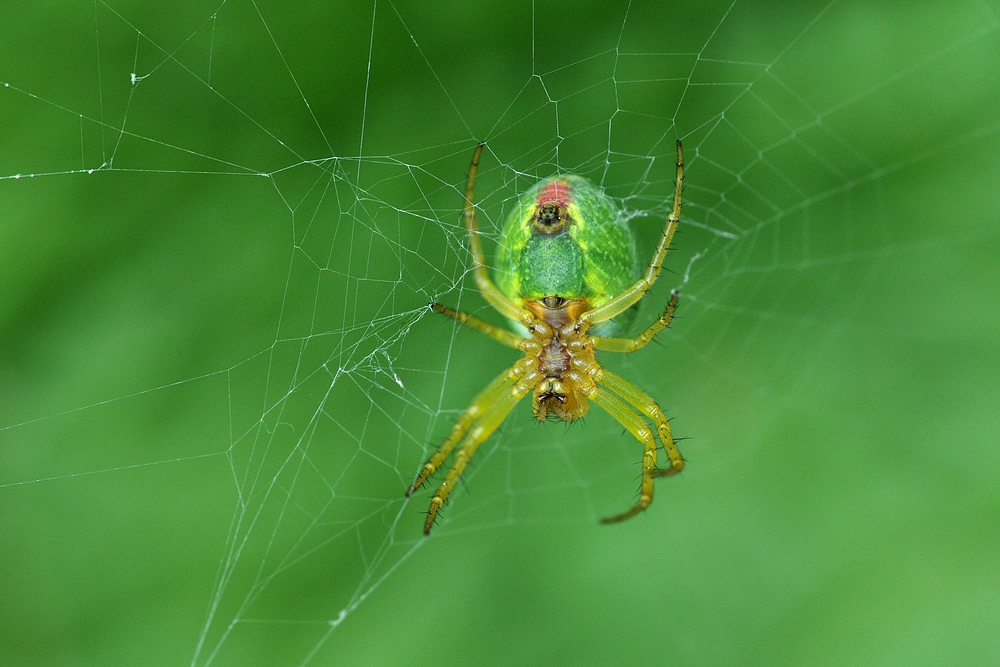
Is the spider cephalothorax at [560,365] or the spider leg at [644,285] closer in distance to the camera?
the spider leg at [644,285]

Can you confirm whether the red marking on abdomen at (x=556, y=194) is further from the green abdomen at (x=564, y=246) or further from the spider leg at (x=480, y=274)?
the spider leg at (x=480, y=274)

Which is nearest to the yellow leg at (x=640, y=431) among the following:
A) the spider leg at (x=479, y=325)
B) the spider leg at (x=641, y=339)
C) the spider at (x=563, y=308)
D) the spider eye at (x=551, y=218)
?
the spider at (x=563, y=308)

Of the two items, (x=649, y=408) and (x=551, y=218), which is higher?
(x=551, y=218)

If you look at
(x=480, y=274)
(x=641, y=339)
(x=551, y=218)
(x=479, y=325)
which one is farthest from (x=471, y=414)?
(x=551, y=218)

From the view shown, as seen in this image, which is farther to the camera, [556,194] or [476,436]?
[476,436]

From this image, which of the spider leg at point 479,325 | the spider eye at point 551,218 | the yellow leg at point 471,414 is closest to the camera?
the spider eye at point 551,218

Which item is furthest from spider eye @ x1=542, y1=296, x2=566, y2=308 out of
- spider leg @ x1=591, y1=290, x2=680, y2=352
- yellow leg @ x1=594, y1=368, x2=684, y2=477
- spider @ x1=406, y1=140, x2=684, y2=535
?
yellow leg @ x1=594, y1=368, x2=684, y2=477

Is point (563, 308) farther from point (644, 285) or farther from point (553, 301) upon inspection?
point (644, 285)

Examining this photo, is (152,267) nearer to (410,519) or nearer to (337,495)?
(337,495)

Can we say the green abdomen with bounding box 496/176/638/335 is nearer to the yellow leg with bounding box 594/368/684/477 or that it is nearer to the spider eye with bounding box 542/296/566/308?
the spider eye with bounding box 542/296/566/308
